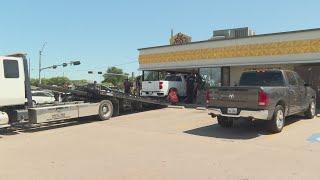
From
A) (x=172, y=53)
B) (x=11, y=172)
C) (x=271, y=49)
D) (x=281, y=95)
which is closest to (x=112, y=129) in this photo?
(x=281, y=95)

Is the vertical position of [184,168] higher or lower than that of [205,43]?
lower

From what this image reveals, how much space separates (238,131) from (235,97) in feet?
4.83

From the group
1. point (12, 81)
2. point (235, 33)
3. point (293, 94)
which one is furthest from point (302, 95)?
point (235, 33)

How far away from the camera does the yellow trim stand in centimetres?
2219

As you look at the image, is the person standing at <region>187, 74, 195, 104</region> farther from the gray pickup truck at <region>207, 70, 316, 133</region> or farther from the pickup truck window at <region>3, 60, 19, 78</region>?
the pickup truck window at <region>3, 60, 19, 78</region>

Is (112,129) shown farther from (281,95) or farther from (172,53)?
(172,53)

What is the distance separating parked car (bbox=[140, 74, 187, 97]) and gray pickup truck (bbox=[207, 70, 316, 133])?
10731 mm

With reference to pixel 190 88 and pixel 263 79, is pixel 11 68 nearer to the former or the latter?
pixel 263 79

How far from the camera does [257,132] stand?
46.4 feet

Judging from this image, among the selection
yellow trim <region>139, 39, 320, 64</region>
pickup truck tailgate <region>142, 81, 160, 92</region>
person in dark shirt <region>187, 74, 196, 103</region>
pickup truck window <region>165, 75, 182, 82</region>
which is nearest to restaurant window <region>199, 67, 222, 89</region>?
person in dark shirt <region>187, 74, 196, 103</region>

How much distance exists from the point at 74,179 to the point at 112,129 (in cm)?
758

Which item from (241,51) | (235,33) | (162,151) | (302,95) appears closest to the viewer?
(162,151)

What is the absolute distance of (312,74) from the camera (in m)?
23.9

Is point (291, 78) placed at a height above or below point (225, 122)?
above
